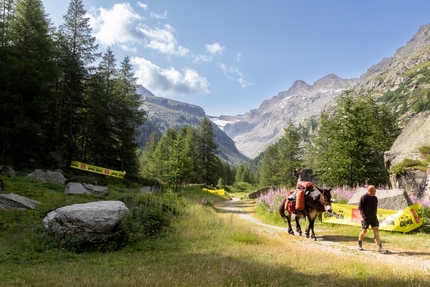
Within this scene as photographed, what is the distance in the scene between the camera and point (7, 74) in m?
24.5

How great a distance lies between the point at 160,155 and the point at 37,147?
34401mm

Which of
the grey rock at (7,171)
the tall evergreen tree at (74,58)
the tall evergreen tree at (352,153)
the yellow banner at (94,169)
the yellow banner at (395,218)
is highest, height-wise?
the tall evergreen tree at (74,58)

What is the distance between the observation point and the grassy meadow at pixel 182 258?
5.43 m

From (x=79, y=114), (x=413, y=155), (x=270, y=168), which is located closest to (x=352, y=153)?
(x=413, y=155)

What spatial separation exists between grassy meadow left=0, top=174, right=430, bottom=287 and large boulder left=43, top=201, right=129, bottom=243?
341 mm

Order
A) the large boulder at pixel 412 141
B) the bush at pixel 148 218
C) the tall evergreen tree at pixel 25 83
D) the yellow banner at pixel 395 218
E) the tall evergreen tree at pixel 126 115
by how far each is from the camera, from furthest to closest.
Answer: the tall evergreen tree at pixel 126 115, the tall evergreen tree at pixel 25 83, the large boulder at pixel 412 141, the yellow banner at pixel 395 218, the bush at pixel 148 218

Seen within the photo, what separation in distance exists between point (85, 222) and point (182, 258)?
3.87m

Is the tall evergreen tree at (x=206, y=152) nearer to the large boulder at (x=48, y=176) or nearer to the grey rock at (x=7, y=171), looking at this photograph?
the large boulder at (x=48, y=176)

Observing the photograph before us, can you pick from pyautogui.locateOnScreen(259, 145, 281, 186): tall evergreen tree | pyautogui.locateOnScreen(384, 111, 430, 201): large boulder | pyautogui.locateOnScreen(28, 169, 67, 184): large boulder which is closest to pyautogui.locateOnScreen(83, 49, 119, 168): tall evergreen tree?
pyautogui.locateOnScreen(28, 169, 67, 184): large boulder

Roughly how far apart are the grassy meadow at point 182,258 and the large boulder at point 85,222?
1.12ft

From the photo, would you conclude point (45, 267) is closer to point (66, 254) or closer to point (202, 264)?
point (66, 254)

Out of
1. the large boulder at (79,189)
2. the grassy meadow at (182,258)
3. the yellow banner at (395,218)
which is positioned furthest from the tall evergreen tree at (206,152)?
the grassy meadow at (182,258)

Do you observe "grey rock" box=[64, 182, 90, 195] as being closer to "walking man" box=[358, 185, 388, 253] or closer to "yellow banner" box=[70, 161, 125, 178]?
"yellow banner" box=[70, 161, 125, 178]

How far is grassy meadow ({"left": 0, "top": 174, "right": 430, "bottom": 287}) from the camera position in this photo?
17.8ft
